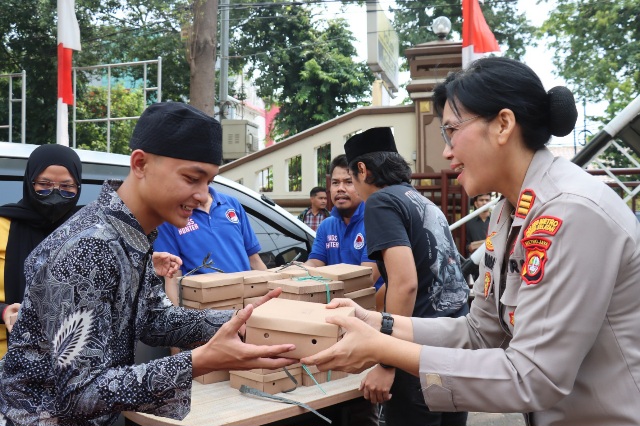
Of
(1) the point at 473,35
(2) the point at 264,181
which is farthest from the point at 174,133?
(2) the point at 264,181

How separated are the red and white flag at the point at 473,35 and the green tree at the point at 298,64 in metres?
14.0

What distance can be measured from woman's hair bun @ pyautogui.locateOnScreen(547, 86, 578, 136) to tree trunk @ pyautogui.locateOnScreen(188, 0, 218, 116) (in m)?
9.20

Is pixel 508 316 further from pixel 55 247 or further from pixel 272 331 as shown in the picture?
pixel 55 247

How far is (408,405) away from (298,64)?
832 inches

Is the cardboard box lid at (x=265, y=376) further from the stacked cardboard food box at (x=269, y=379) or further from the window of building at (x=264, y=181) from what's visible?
the window of building at (x=264, y=181)

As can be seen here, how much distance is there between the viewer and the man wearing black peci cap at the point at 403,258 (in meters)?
2.74

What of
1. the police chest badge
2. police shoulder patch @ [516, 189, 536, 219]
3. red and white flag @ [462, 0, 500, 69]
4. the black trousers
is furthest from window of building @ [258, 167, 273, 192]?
the police chest badge

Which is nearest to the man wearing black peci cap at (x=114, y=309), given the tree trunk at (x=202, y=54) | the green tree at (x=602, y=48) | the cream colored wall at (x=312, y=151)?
the cream colored wall at (x=312, y=151)

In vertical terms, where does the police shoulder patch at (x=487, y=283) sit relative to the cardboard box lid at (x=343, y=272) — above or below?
above

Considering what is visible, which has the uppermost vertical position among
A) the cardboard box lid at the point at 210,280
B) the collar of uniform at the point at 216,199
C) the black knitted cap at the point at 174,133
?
the black knitted cap at the point at 174,133

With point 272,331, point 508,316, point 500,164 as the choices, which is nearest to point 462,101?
point 500,164

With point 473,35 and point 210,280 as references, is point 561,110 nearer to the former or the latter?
point 210,280

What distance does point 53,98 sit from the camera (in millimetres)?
16219

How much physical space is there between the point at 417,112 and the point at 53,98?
10.6 meters
